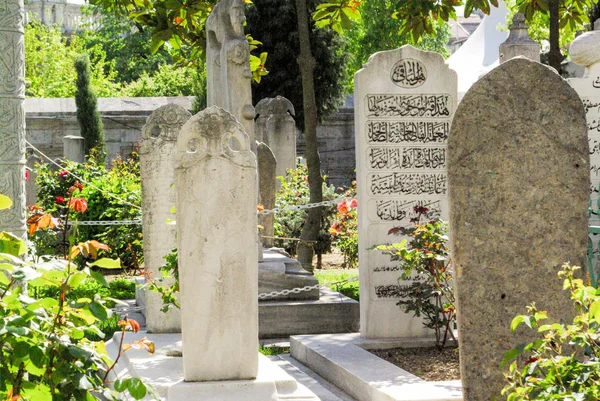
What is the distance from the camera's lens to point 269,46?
84.3 ft

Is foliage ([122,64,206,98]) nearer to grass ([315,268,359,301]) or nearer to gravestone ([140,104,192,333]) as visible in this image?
grass ([315,268,359,301])

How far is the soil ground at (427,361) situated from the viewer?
23.4 ft

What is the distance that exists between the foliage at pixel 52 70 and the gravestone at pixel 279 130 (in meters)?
23.5

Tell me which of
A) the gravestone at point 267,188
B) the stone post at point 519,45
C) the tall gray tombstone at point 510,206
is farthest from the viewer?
the stone post at point 519,45

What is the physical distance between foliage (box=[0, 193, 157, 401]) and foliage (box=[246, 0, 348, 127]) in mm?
21887

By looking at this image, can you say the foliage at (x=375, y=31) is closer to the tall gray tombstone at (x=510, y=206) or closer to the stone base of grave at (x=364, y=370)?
the stone base of grave at (x=364, y=370)

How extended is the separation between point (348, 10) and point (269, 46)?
15307mm

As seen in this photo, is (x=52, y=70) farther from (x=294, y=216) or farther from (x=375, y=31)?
(x=294, y=216)

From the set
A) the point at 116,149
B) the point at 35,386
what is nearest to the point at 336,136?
the point at 116,149

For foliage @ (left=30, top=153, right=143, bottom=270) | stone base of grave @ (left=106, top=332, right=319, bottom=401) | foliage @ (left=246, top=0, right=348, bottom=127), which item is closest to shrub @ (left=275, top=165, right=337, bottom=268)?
foliage @ (left=30, top=153, right=143, bottom=270)

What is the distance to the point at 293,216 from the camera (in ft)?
53.5

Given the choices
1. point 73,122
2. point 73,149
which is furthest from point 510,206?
point 73,122

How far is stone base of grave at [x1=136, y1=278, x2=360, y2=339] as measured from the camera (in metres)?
9.80

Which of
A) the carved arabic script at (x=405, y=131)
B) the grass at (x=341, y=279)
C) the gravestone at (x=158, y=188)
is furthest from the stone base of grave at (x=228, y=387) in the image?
the grass at (x=341, y=279)
